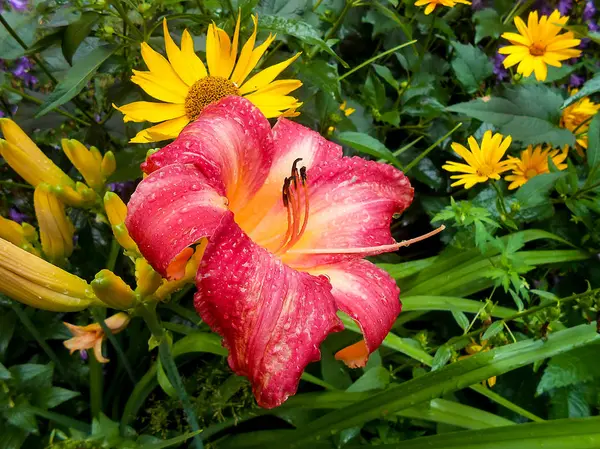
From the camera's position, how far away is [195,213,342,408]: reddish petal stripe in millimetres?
424

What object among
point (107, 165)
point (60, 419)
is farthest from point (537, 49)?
point (60, 419)

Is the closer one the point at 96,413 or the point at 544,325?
the point at 544,325

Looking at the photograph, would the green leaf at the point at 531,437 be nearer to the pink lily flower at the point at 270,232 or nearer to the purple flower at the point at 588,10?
the pink lily flower at the point at 270,232

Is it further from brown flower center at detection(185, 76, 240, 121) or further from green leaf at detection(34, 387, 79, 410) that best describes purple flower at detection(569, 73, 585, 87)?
green leaf at detection(34, 387, 79, 410)

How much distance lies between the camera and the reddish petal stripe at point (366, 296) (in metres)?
0.52

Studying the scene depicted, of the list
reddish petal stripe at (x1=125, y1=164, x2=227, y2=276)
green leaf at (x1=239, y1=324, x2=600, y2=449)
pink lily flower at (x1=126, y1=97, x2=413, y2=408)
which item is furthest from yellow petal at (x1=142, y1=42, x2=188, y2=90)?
green leaf at (x1=239, y1=324, x2=600, y2=449)

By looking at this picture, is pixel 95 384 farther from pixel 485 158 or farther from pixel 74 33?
pixel 485 158

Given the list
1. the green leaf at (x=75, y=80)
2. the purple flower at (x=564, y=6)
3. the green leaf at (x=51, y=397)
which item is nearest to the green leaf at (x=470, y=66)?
the purple flower at (x=564, y=6)

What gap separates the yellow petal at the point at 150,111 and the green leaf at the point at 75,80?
0.05 metres

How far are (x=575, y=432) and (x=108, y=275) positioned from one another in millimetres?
569

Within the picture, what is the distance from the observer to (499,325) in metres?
0.67

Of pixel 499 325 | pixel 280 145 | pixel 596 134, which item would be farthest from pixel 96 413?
pixel 596 134

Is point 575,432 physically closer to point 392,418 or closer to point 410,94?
point 392,418

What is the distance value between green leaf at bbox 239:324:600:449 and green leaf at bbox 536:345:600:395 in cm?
13
